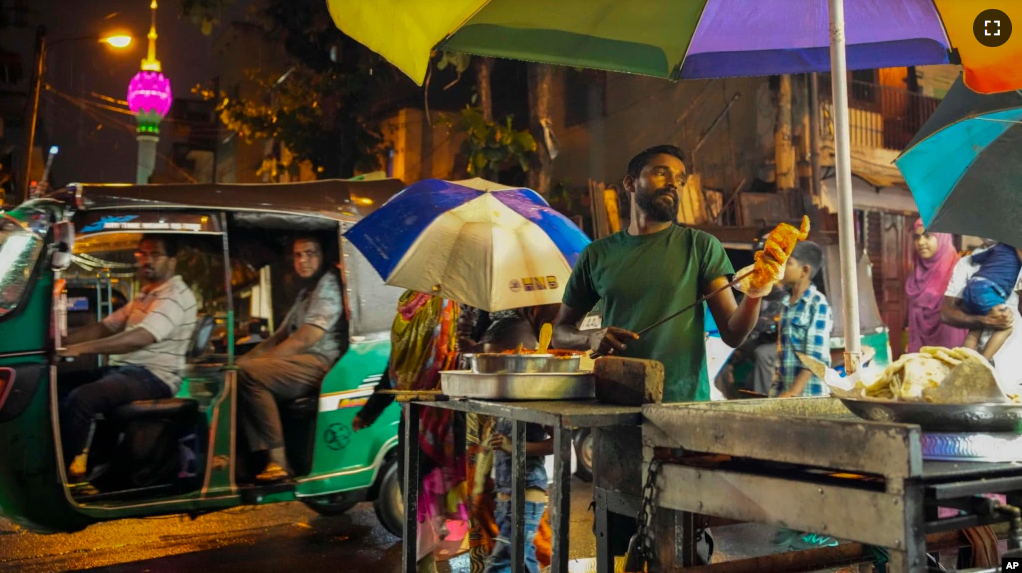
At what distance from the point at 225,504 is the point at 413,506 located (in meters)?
3.26

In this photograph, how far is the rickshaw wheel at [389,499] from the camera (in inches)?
272

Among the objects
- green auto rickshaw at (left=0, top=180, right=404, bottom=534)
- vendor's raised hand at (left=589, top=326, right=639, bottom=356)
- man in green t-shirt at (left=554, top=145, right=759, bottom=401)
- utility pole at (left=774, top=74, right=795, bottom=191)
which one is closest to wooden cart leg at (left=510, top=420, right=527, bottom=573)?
vendor's raised hand at (left=589, top=326, right=639, bottom=356)

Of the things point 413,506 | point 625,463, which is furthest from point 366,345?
point 625,463

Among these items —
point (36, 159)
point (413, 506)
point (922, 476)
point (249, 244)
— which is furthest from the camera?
point (36, 159)

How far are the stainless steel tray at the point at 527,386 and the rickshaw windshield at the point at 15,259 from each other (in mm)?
3570

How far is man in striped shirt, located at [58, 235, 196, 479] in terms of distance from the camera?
585cm

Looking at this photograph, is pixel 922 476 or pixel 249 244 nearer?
pixel 922 476

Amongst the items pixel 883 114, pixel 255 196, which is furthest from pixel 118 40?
pixel 883 114

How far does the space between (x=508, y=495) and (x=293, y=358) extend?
253 centimetres

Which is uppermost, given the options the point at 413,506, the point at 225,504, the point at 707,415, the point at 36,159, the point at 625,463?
the point at 36,159

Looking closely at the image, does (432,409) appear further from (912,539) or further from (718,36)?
(912,539)

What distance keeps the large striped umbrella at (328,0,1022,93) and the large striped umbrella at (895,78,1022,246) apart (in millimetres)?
687

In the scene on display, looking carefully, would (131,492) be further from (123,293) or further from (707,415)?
(707,415)

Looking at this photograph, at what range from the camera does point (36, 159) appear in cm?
2630
